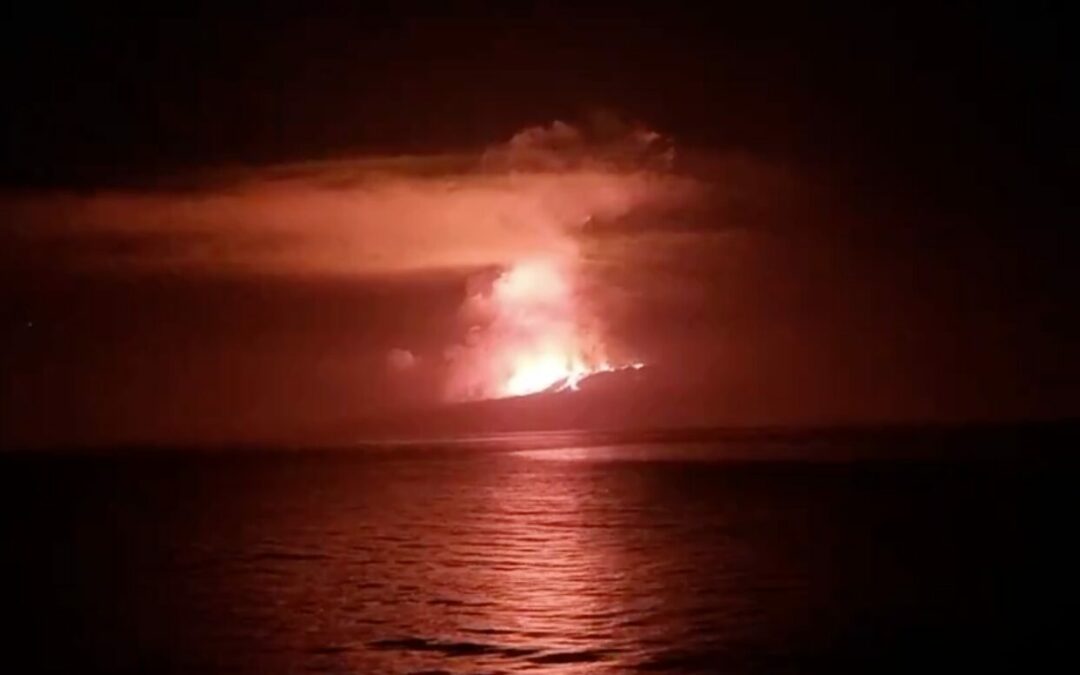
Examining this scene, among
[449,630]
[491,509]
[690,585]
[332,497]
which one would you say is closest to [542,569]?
[690,585]

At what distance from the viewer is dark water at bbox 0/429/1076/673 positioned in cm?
3011

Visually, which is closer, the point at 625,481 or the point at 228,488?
the point at 228,488

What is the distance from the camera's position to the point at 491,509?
8606 cm

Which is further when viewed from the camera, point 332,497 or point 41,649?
point 332,497

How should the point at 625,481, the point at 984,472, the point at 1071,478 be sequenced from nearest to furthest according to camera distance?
the point at 1071,478, the point at 984,472, the point at 625,481

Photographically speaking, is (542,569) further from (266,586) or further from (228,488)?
(228,488)

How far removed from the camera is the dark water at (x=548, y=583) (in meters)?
30.1

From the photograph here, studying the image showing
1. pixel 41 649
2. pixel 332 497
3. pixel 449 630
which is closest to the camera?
pixel 41 649

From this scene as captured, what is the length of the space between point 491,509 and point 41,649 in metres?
56.0

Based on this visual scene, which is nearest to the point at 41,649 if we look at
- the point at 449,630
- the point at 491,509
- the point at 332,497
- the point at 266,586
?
the point at 449,630

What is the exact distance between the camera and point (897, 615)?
34812 mm

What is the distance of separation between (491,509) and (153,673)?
58.3m

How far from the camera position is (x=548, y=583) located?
144ft

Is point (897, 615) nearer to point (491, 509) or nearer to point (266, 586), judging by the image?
point (266, 586)
